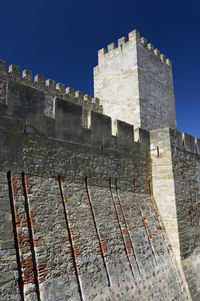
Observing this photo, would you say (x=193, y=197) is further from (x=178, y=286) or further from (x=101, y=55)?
(x=101, y=55)

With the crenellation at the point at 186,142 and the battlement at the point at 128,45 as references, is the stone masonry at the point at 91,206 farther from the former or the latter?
the battlement at the point at 128,45

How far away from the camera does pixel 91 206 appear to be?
17.9ft

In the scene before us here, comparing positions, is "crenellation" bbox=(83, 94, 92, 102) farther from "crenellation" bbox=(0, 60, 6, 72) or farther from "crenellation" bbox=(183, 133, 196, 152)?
"crenellation" bbox=(183, 133, 196, 152)

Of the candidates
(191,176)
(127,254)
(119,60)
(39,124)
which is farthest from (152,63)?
(127,254)

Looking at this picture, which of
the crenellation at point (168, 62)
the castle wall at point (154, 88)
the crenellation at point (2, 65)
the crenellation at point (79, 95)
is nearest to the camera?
the crenellation at point (2, 65)

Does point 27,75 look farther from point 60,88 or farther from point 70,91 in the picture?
point 70,91

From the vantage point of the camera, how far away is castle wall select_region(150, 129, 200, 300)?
22.9 ft

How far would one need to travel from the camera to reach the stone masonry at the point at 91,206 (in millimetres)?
4051

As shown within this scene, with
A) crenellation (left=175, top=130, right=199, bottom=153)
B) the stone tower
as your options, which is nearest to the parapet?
crenellation (left=175, top=130, right=199, bottom=153)

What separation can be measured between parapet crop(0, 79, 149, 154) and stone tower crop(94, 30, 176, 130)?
3368 millimetres

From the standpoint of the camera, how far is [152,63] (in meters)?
11.5

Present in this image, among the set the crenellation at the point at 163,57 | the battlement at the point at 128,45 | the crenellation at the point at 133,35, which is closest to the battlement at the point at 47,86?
the battlement at the point at 128,45

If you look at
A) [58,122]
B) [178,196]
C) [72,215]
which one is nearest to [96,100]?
[178,196]

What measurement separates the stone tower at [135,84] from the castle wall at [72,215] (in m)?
3.68
